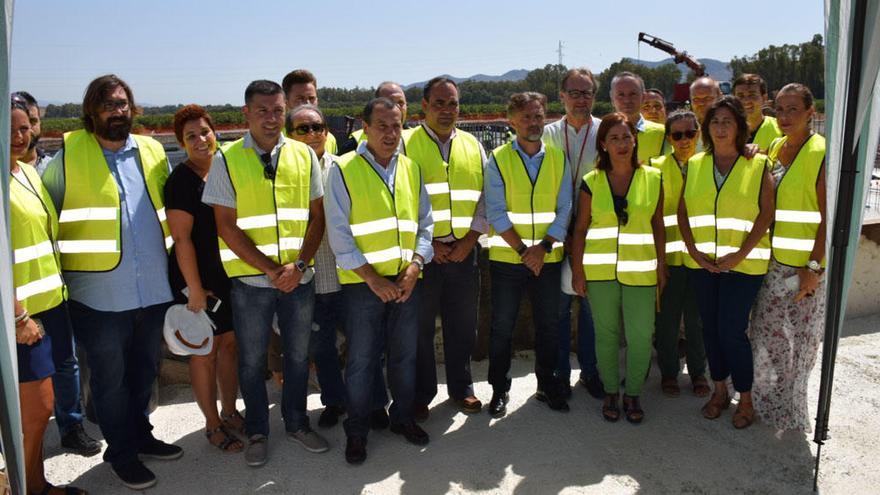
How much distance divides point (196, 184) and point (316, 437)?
167 centimetres

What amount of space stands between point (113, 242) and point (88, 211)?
0.19 m

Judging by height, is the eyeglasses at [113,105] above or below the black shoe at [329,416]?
above

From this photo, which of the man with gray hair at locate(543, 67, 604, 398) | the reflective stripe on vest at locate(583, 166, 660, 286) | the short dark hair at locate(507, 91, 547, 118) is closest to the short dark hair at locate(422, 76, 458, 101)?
the short dark hair at locate(507, 91, 547, 118)

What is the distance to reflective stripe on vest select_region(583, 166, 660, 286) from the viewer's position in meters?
3.87

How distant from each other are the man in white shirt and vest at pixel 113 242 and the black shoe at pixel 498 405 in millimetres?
2088

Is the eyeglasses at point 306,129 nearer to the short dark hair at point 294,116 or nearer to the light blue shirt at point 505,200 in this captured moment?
the short dark hair at point 294,116

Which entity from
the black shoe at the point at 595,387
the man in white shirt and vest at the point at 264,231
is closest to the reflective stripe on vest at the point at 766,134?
the black shoe at the point at 595,387

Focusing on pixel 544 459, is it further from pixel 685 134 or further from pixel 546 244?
pixel 685 134

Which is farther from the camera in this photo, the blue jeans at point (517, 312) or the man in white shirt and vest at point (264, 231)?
the blue jeans at point (517, 312)

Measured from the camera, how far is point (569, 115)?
14.2ft

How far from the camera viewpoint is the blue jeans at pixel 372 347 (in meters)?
3.62

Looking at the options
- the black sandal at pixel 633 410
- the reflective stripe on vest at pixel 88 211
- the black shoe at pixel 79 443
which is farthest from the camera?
the black sandal at pixel 633 410

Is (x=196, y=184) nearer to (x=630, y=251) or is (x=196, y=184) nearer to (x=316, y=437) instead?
(x=316, y=437)

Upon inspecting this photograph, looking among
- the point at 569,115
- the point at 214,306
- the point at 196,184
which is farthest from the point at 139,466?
the point at 569,115
